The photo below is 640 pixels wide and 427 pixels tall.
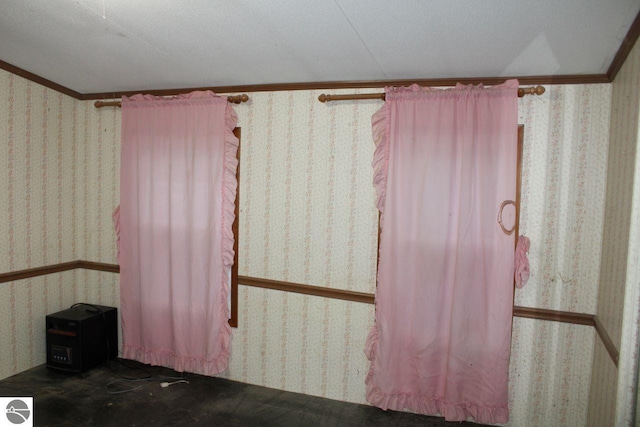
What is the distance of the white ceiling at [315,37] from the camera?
5.34ft

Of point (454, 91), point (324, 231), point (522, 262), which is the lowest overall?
point (522, 262)

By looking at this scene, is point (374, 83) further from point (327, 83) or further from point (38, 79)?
point (38, 79)

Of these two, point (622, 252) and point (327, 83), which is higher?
point (327, 83)

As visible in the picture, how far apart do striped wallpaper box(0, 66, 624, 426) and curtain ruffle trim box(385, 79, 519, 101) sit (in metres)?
0.16

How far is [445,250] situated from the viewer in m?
2.39

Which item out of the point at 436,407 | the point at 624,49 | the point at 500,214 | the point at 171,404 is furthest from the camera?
the point at 171,404

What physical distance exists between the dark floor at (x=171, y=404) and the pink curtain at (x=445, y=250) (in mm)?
302

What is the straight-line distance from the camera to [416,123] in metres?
2.43

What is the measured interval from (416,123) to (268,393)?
218 centimetres

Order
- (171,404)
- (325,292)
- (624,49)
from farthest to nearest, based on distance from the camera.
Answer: (325,292) < (171,404) < (624,49)

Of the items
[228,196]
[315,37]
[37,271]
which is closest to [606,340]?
[315,37]

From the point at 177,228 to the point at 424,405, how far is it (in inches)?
84.9

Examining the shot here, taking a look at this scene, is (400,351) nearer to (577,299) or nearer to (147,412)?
(577,299)

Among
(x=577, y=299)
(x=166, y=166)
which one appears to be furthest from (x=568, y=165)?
(x=166, y=166)
